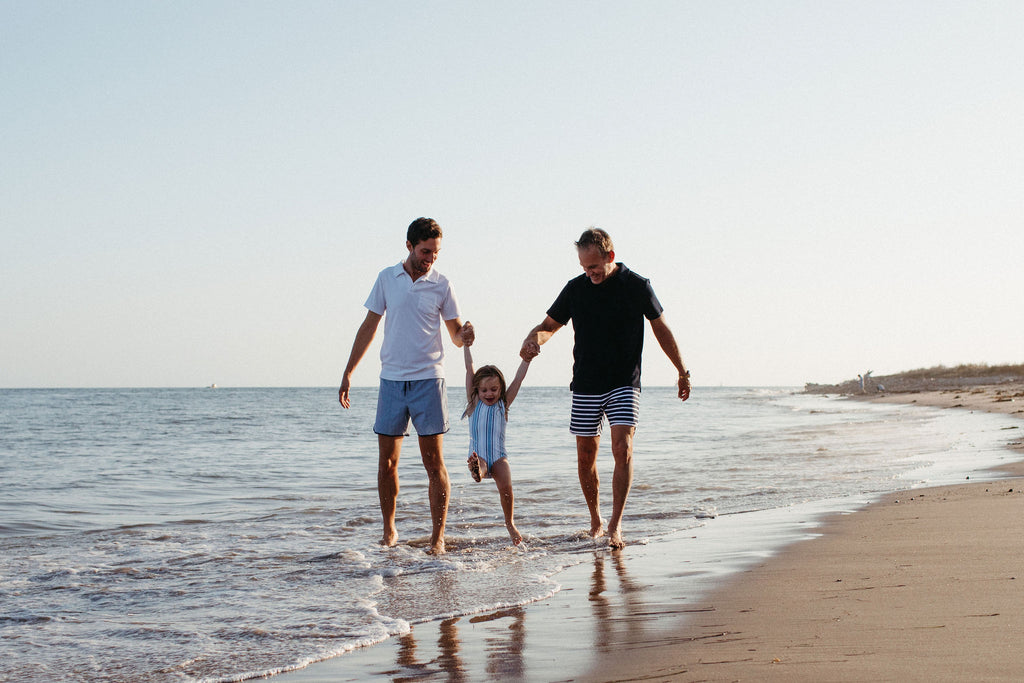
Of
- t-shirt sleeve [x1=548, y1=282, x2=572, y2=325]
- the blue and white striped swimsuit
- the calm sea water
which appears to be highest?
t-shirt sleeve [x1=548, y1=282, x2=572, y2=325]

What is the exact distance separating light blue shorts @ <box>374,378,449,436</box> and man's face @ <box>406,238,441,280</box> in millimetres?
669

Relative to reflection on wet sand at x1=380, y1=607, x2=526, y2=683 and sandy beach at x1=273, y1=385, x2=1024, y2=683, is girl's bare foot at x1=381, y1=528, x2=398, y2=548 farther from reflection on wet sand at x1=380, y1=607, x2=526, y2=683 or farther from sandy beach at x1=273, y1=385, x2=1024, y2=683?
reflection on wet sand at x1=380, y1=607, x2=526, y2=683

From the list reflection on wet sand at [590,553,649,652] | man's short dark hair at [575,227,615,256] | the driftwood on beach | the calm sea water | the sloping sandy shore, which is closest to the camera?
the sloping sandy shore

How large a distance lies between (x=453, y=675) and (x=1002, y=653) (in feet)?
5.11

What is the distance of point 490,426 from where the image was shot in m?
5.26

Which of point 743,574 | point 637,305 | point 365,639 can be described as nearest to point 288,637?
point 365,639

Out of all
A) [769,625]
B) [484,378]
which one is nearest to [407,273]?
[484,378]

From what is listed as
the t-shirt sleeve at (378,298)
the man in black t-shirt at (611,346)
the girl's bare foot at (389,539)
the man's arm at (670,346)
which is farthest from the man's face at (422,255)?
the girl's bare foot at (389,539)

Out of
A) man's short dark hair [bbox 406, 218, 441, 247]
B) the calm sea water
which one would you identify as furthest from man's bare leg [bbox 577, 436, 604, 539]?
man's short dark hair [bbox 406, 218, 441, 247]

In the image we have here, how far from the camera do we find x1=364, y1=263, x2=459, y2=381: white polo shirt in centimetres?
525

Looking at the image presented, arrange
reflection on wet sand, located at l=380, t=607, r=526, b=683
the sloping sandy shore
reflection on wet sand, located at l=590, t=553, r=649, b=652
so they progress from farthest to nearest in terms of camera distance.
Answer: reflection on wet sand, located at l=590, t=553, r=649, b=652, reflection on wet sand, located at l=380, t=607, r=526, b=683, the sloping sandy shore

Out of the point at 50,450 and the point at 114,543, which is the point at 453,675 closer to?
the point at 114,543

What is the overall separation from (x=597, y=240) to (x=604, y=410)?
42.0 inches

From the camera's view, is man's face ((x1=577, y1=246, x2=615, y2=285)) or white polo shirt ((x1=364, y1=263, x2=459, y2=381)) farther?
white polo shirt ((x1=364, y1=263, x2=459, y2=381))
